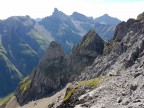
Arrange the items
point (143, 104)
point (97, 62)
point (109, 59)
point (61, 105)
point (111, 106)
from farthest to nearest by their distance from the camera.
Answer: point (97, 62), point (109, 59), point (61, 105), point (111, 106), point (143, 104)

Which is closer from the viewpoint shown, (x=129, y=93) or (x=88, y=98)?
(x=129, y=93)

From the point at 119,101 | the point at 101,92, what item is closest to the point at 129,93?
the point at 119,101

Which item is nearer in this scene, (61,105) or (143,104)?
(143,104)

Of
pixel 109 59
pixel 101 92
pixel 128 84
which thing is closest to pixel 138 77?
pixel 128 84

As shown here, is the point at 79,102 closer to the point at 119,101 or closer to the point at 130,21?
the point at 119,101

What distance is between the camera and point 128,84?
61.3 m

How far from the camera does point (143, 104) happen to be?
46406 mm

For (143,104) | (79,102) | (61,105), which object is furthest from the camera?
(61,105)

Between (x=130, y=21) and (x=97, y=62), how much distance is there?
3164 centimetres

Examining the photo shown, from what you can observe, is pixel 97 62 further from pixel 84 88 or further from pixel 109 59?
pixel 84 88

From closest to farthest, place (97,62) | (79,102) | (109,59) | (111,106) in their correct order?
(111,106), (79,102), (109,59), (97,62)

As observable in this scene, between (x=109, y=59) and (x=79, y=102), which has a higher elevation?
(x=79, y=102)

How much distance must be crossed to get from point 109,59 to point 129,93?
4613 inches

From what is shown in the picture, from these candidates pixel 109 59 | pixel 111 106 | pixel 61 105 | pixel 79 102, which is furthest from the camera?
pixel 109 59
